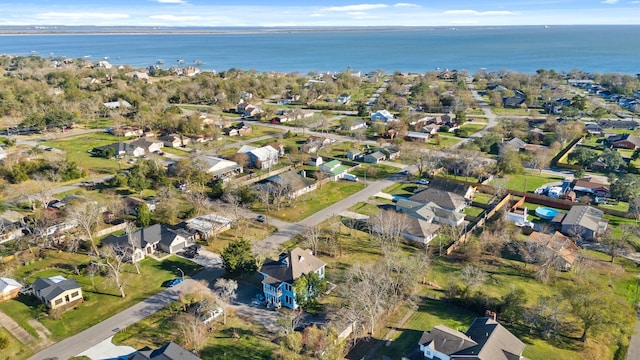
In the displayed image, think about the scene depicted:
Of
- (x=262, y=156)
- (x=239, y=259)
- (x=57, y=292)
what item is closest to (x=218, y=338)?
(x=239, y=259)

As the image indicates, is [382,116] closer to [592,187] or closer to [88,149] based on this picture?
[592,187]

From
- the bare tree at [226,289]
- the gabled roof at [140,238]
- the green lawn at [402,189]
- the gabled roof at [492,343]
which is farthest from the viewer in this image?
the green lawn at [402,189]

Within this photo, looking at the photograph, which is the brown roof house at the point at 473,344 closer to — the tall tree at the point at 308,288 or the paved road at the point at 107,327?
the tall tree at the point at 308,288

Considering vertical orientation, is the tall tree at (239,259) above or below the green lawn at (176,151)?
above

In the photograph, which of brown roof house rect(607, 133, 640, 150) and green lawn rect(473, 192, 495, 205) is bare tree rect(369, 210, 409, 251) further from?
brown roof house rect(607, 133, 640, 150)

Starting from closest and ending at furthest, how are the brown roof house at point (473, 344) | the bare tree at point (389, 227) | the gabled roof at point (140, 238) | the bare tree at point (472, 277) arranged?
the brown roof house at point (473, 344) < the bare tree at point (472, 277) < the gabled roof at point (140, 238) < the bare tree at point (389, 227)

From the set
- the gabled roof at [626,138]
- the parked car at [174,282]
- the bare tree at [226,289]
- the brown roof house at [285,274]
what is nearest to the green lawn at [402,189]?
the brown roof house at [285,274]

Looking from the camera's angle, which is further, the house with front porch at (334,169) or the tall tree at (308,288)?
the house with front porch at (334,169)

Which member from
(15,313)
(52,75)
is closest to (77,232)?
(15,313)
